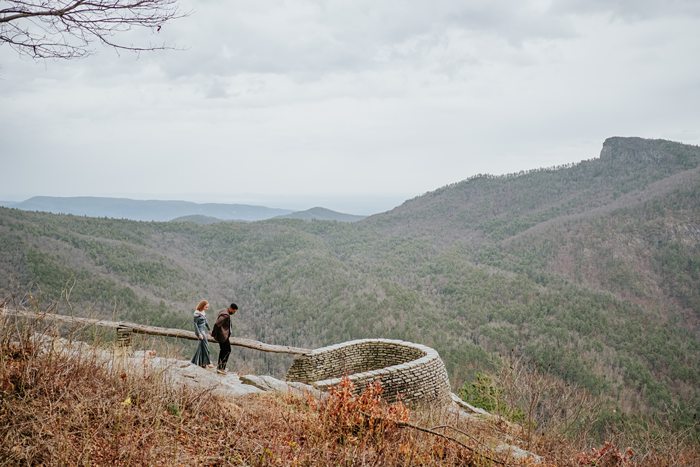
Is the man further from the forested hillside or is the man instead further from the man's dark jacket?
the forested hillside

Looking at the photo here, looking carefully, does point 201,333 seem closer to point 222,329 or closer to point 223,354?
point 222,329

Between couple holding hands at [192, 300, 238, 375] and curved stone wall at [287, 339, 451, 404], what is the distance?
2119 millimetres

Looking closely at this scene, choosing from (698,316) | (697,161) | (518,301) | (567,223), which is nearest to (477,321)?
(518,301)

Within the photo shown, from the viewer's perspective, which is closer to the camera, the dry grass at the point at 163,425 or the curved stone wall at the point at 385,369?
the dry grass at the point at 163,425

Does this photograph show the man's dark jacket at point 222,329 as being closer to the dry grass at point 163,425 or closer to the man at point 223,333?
the man at point 223,333

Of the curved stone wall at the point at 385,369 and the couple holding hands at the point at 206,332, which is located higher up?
the couple holding hands at the point at 206,332

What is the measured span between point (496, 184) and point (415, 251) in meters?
41.9

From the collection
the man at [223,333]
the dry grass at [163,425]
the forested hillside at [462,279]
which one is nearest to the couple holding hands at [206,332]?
the man at [223,333]

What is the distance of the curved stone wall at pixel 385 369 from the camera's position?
10.2 metres

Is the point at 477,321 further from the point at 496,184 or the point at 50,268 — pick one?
the point at 496,184

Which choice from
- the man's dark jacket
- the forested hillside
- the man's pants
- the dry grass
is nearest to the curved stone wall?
the man's pants

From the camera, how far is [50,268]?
31.1 m

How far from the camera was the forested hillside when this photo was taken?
32250mm

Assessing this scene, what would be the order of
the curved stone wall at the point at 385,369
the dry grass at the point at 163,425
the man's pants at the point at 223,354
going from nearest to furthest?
the dry grass at the point at 163,425 < the man's pants at the point at 223,354 < the curved stone wall at the point at 385,369
